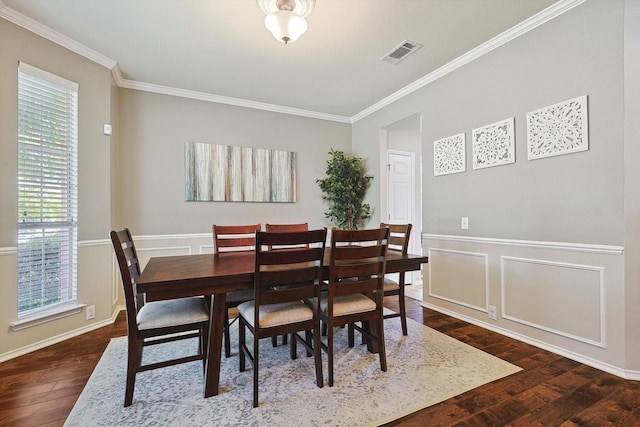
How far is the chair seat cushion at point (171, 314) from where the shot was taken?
1.71m

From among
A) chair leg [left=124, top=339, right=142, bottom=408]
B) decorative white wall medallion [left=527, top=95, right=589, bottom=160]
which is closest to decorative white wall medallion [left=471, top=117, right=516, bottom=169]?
decorative white wall medallion [left=527, top=95, right=589, bottom=160]

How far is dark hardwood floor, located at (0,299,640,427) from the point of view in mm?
1585

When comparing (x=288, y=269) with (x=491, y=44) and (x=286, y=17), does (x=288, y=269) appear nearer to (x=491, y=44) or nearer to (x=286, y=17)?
(x=286, y=17)

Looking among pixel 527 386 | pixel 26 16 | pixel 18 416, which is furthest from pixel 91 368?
pixel 527 386

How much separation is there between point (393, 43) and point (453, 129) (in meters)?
1.10

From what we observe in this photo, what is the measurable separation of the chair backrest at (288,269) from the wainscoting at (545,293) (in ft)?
6.18

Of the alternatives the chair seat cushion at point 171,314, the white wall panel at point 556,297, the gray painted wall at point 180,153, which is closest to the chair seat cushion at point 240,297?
the chair seat cushion at point 171,314

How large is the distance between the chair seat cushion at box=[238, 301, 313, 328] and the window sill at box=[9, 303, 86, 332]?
1.92 meters

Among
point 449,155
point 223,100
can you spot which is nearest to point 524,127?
point 449,155

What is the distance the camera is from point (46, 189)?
8.54 ft

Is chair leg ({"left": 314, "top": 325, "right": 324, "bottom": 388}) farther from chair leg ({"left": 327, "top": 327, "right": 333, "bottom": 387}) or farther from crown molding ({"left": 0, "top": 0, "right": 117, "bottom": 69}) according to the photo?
crown molding ({"left": 0, "top": 0, "right": 117, "bottom": 69})

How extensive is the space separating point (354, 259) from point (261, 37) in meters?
2.14

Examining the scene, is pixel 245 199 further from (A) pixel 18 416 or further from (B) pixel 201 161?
(A) pixel 18 416

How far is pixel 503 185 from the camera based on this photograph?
270 cm
